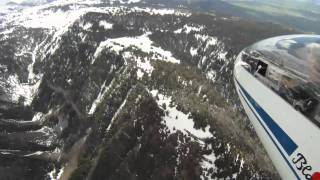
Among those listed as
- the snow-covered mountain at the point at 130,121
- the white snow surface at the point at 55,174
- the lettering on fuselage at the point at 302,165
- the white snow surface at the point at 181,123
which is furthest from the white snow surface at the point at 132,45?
the lettering on fuselage at the point at 302,165

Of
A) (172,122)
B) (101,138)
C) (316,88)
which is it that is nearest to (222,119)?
(172,122)

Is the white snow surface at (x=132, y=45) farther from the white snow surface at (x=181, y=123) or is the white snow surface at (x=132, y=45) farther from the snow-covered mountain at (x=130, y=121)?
the white snow surface at (x=181, y=123)

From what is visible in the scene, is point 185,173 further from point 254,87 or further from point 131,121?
point 254,87

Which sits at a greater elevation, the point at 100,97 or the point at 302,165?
the point at 302,165

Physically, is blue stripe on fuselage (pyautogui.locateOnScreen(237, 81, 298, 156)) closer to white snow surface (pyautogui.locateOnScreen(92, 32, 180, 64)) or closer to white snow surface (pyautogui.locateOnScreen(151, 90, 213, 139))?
white snow surface (pyautogui.locateOnScreen(151, 90, 213, 139))

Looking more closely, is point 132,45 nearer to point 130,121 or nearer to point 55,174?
point 55,174

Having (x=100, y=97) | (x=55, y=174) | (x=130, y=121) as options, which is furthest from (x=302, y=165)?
(x=100, y=97)

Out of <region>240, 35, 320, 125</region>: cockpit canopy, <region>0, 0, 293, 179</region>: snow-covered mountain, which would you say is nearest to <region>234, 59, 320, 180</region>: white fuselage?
<region>240, 35, 320, 125</region>: cockpit canopy
